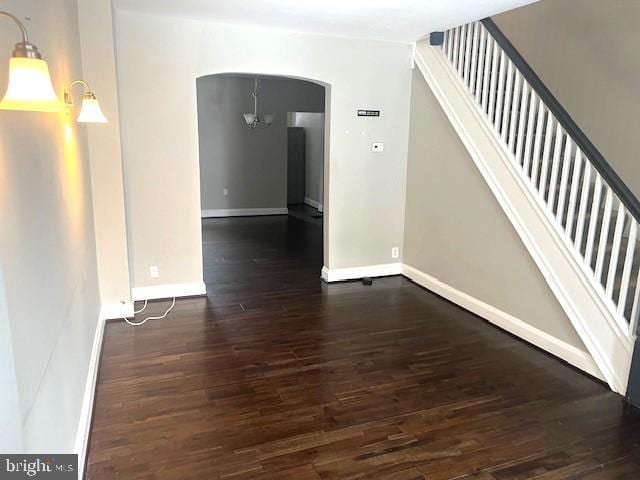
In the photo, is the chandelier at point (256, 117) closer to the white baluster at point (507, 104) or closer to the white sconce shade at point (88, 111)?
the white baluster at point (507, 104)

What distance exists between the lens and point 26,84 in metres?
1.20

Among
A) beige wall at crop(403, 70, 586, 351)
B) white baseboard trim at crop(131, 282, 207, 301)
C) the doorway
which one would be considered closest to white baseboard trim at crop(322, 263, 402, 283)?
beige wall at crop(403, 70, 586, 351)

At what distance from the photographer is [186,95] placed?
4277 millimetres

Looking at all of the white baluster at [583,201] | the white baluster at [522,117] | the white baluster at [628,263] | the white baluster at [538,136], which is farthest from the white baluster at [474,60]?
the white baluster at [628,263]

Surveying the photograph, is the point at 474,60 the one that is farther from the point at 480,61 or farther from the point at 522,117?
the point at 522,117

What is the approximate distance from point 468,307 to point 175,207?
2998 millimetres

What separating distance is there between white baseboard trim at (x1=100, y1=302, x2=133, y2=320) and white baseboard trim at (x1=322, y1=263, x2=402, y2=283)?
84.2 inches

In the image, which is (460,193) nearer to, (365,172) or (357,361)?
(365,172)

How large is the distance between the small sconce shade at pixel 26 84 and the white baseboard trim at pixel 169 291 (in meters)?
3.44

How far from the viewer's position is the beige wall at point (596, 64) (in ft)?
12.9

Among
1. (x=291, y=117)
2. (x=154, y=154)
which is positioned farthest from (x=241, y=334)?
(x=291, y=117)

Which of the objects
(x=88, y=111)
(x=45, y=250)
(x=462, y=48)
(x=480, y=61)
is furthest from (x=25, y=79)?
(x=462, y=48)

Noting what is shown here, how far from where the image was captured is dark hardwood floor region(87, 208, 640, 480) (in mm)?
2334

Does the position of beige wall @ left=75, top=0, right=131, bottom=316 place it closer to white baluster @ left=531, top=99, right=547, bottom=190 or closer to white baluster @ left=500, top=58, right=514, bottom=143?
white baluster @ left=500, top=58, right=514, bottom=143
